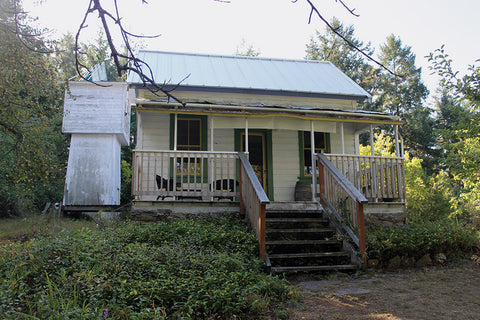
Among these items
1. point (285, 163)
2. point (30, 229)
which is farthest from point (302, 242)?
point (30, 229)

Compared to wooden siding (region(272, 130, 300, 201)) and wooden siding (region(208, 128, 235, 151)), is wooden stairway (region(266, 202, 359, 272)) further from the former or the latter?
wooden siding (region(208, 128, 235, 151))

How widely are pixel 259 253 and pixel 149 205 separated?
121 inches

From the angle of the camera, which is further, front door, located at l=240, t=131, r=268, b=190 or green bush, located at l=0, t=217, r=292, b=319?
front door, located at l=240, t=131, r=268, b=190

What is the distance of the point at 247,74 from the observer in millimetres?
12695

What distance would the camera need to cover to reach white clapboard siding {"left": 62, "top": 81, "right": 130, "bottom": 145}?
14.2 metres

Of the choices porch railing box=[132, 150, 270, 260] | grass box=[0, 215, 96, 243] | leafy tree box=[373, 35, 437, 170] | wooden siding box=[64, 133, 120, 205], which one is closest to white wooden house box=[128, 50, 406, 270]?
porch railing box=[132, 150, 270, 260]

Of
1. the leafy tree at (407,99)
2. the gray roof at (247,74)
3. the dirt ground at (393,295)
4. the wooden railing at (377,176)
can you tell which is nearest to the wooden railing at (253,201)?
the dirt ground at (393,295)

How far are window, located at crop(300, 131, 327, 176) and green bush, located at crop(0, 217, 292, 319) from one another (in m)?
5.57

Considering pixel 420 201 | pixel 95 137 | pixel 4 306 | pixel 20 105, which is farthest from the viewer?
pixel 420 201

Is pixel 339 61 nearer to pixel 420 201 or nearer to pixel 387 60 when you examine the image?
pixel 387 60

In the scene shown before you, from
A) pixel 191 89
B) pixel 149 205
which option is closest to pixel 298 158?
pixel 191 89

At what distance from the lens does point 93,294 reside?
424 cm

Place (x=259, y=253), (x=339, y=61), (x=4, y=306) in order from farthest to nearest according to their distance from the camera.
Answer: (x=339, y=61), (x=259, y=253), (x=4, y=306)

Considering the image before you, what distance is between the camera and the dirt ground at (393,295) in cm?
459
